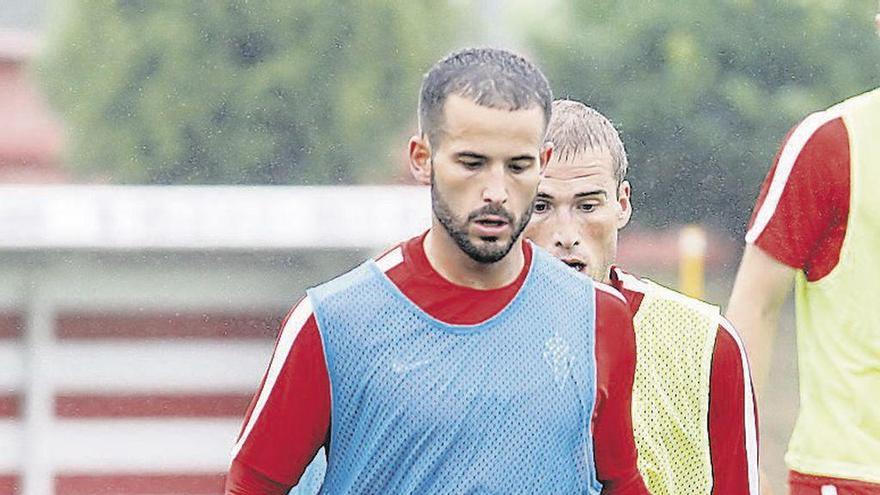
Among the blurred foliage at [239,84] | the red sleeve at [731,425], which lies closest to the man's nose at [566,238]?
the red sleeve at [731,425]

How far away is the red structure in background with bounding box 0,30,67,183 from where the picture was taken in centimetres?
623

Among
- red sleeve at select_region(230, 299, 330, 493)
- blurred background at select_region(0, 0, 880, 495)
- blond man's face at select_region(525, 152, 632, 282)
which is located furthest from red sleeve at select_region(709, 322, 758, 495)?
blurred background at select_region(0, 0, 880, 495)

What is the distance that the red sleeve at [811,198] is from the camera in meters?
2.93

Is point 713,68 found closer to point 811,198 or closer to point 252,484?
point 811,198

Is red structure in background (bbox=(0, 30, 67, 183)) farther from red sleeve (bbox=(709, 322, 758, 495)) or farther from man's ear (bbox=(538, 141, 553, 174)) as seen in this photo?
man's ear (bbox=(538, 141, 553, 174))

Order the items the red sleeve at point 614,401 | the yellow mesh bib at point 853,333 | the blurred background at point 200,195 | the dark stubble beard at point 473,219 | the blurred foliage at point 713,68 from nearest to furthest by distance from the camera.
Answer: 1. the dark stubble beard at point 473,219
2. the red sleeve at point 614,401
3. the yellow mesh bib at point 853,333
4. the blurred background at point 200,195
5. the blurred foliage at point 713,68

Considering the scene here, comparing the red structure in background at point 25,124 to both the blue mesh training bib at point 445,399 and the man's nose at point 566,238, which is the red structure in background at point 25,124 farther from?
the blue mesh training bib at point 445,399

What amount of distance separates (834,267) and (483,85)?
39.2 inches

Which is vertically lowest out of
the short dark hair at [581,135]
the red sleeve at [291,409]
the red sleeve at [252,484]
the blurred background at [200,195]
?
the red sleeve at [252,484]

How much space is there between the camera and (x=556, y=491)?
7.13 feet

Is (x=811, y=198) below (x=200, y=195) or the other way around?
below

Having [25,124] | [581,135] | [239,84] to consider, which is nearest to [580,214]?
[581,135]

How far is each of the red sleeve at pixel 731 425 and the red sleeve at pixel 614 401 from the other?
36 centimetres

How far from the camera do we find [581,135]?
2.72 m
